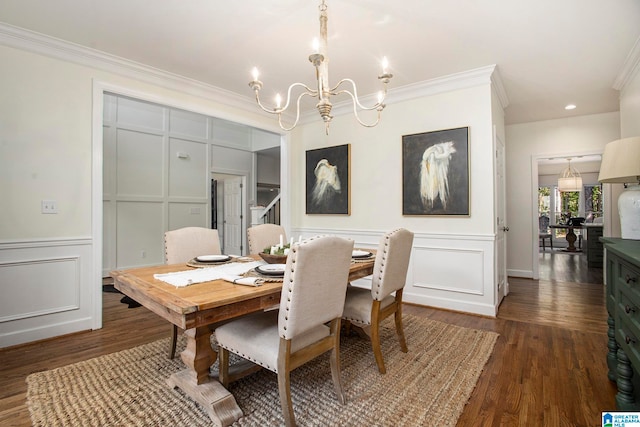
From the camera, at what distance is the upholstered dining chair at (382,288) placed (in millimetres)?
2037

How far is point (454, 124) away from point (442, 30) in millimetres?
1159

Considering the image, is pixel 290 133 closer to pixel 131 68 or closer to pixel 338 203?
pixel 338 203

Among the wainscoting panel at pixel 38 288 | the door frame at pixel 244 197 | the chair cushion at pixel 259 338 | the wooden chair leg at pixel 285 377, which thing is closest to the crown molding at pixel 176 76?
the wainscoting panel at pixel 38 288

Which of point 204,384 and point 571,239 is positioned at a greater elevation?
point 571,239

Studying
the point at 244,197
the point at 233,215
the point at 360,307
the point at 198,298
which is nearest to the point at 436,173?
→ the point at 360,307

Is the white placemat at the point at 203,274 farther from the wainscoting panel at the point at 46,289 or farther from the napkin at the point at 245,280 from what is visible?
the wainscoting panel at the point at 46,289

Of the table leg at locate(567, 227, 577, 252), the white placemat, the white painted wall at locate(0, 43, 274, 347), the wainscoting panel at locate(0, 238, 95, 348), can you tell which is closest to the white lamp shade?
the white placemat

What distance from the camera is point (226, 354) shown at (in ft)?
5.95

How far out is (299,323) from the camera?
146cm

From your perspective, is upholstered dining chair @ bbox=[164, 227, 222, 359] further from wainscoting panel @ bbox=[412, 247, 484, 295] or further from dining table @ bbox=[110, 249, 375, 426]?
wainscoting panel @ bbox=[412, 247, 484, 295]

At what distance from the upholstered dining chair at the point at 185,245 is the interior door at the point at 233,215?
171 inches

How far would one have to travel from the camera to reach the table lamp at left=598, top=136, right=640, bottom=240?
2041 millimetres

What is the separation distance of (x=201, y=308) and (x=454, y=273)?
2.94 metres

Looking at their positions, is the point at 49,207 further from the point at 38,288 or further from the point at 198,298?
the point at 198,298
